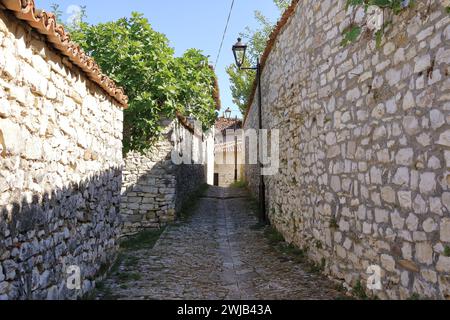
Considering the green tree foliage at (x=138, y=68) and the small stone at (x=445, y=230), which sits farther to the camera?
the green tree foliage at (x=138, y=68)

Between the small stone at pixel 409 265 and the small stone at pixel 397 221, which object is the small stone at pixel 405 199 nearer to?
the small stone at pixel 397 221

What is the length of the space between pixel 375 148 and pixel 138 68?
6406mm

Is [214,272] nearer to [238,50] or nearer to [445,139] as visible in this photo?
[445,139]

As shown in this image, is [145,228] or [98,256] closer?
[98,256]

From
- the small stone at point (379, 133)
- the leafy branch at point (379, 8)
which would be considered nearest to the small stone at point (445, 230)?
the small stone at point (379, 133)

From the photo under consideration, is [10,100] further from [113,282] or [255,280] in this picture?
[255,280]

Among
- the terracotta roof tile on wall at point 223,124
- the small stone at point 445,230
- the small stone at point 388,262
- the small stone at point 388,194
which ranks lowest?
the small stone at point 388,262

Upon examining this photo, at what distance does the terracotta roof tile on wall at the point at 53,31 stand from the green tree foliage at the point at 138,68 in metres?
4.34

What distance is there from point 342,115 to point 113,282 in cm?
329

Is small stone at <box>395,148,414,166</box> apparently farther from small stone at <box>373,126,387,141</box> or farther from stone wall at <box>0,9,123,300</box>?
stone wall at <box>0,9,123,300</box>

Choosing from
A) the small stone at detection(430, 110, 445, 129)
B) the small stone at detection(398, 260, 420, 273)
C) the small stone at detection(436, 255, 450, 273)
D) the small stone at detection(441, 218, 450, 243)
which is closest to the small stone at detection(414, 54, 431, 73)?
the small stone at detection(430, 110, 445, 129)

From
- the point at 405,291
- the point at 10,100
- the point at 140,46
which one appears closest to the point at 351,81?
the point at 405,291

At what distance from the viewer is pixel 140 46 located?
30.3 ft

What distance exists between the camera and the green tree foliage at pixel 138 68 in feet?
29.6
